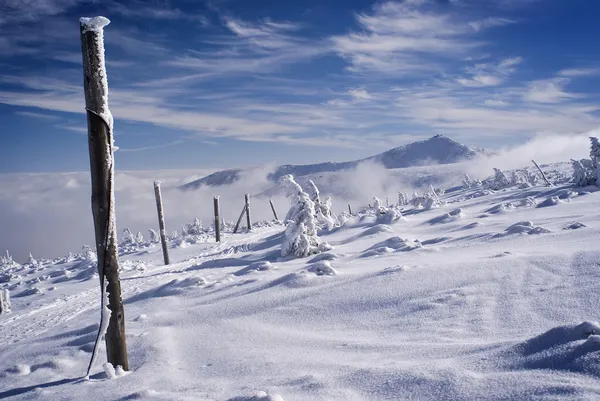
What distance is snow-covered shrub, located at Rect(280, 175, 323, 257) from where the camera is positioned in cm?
952

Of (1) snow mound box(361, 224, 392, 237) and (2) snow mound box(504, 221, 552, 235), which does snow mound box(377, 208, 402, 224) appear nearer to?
(1) snow mound box(361, 224, 392, 237)

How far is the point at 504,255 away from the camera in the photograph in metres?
5.78

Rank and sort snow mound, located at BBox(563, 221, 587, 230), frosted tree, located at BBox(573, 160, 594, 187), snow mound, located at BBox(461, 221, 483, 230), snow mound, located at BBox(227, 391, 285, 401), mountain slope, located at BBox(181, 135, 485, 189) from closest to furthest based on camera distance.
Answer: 1. snow mound, located at BBox(227, 391, 285, 401)
2. snow mound, located at BBox(563, 221, 587, 230)
3. snow mound, located at BBox(461, 221, 483, 230)
4. frosted tree, located at BBox(573, 160, 594, 187)
5. mountain slope, located at BBox(181, 135, 485, 189)

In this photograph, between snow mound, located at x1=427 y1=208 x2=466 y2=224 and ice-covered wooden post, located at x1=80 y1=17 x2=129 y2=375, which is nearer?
ice-covered wooden post, located at x1=80 y1=17 x2=129 y2=375

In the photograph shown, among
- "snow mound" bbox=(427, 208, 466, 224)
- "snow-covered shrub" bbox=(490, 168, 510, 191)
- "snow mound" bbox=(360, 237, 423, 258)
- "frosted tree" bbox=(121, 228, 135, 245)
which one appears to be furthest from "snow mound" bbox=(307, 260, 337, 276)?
"frosted tree" bbox=(121, 228, 135, 245)

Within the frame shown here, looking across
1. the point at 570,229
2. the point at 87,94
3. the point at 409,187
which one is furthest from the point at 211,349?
the point at 409,187

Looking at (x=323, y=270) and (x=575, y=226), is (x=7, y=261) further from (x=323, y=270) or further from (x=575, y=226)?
(x=575, y=226)

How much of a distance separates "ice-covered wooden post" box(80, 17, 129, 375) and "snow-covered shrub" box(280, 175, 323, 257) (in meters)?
5.72

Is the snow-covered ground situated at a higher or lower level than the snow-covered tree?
lower

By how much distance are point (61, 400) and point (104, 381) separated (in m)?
0.38

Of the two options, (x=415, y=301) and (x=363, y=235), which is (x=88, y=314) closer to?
(x=415, y=301)

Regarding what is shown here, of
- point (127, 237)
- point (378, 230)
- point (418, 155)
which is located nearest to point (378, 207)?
point (378, 230)

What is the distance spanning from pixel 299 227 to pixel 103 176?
608cm

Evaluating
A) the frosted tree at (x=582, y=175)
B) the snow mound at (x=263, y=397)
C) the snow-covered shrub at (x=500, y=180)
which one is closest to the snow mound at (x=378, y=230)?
the frosted tree at (x=582, y=175)
